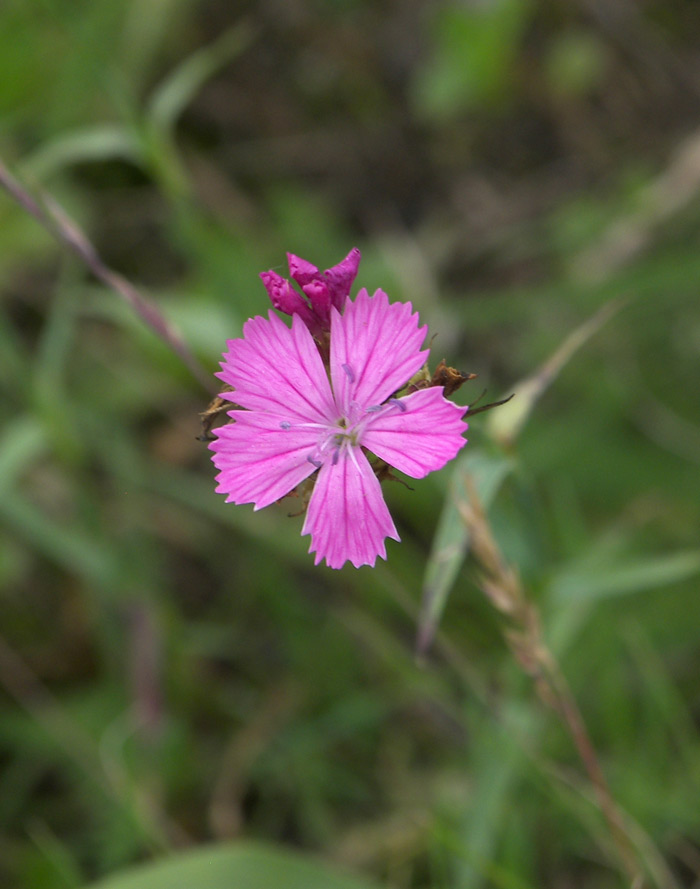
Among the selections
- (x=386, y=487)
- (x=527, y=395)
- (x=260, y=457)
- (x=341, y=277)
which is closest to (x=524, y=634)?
(x=527, y=395)

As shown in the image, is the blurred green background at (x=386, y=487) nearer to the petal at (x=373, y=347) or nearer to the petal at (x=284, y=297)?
the petal at (x=373, y=347)

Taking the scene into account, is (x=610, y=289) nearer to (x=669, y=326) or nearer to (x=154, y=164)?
(x=669, y=326)

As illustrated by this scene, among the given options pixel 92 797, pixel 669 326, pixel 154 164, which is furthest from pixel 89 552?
pixel 669 326

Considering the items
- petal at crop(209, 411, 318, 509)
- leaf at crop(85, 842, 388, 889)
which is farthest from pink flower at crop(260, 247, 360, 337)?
leaf at crop(85, 842, 388, 889)

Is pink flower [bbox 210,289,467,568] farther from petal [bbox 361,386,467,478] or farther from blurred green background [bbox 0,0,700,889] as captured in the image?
blurred green background [bbox 0,0,700,889]

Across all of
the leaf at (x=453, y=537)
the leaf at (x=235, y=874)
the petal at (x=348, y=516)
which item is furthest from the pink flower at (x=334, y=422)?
the leaf at (x=235, y=874)
